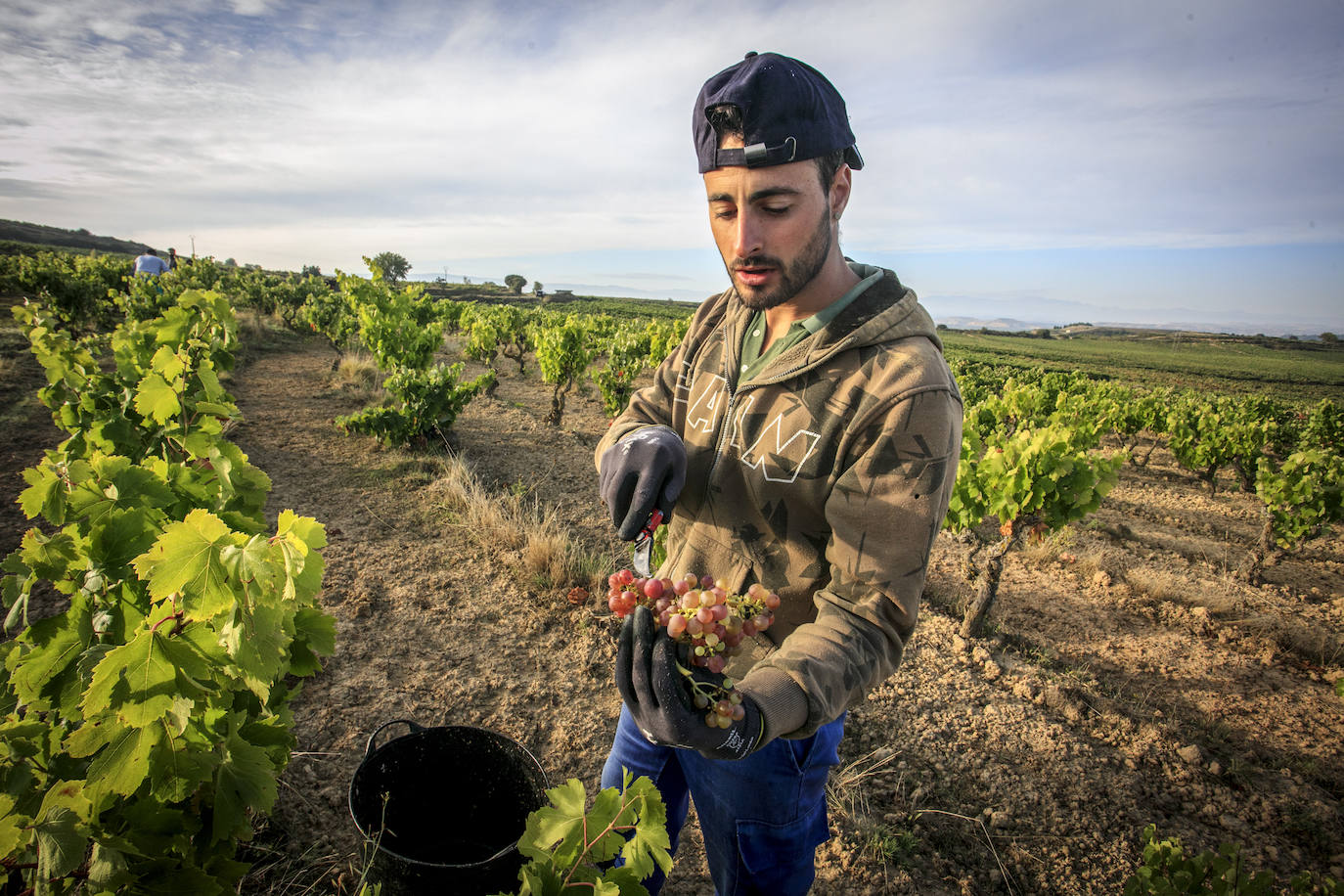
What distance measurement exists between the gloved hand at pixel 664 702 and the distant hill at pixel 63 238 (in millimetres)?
96545

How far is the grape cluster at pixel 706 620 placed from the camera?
121cm

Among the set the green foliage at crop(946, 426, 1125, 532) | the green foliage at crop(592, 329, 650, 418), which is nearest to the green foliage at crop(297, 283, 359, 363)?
the green foliage at crop(592, 329, 650, 418)

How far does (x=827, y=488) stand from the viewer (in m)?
1.57

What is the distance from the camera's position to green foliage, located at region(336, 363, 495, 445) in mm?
8430

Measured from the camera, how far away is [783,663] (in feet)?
4.36

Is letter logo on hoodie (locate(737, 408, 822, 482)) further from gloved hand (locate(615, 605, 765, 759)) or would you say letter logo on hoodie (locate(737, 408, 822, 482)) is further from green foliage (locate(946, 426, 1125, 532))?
green foliage (locate(946, 426, 1125, 532))

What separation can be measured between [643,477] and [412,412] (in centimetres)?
790

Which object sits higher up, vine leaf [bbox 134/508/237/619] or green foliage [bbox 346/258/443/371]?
green foliage [bbox 346/258/443/371]

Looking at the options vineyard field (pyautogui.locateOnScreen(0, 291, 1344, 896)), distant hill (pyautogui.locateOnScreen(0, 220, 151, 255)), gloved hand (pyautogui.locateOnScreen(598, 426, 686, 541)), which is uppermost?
distant hill (pyautogui.locateOnScreen(0, 220, 151, 255))

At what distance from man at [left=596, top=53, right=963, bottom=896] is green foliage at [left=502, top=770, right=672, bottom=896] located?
164 millimetres

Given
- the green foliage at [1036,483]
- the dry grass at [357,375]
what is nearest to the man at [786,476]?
the green foliage at [1036,483]

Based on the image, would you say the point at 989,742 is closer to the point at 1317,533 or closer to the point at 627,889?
the point at 627,889

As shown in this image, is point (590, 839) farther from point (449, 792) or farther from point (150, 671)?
point (449, 792)

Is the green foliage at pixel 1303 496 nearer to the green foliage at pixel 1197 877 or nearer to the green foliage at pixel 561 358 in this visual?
the green foliage at pixel 1197 877
